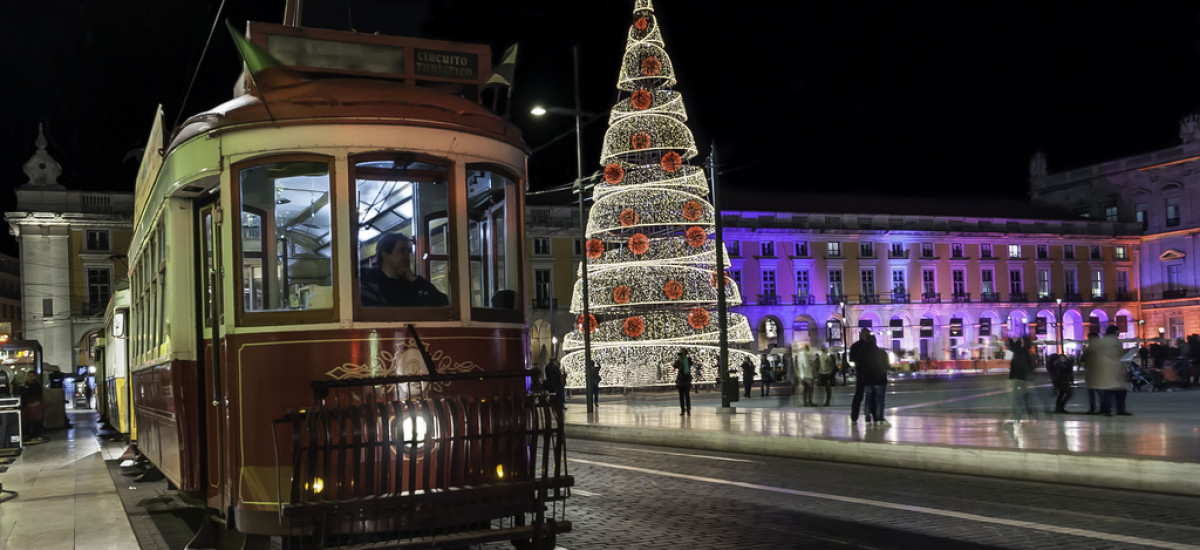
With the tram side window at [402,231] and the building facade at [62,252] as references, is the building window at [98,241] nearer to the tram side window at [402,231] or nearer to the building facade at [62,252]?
the building facade at [62,252]

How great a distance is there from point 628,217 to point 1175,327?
69.8 meters

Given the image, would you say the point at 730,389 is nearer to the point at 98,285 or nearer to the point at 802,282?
the point at 98,285

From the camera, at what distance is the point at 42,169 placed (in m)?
64.6

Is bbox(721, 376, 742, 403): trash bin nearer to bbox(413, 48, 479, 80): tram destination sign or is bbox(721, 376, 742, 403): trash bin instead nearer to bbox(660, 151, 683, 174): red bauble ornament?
bbox(660, 151, 683, 174): red bauble ornament

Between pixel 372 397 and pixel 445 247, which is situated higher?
pixel 445 247

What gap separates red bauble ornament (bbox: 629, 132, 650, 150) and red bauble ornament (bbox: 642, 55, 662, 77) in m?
1.79

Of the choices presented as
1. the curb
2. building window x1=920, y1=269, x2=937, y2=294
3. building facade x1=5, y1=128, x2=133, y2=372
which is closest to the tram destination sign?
the curb

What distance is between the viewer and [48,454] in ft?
67.7

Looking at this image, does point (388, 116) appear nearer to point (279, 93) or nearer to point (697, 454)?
point (279, 93)

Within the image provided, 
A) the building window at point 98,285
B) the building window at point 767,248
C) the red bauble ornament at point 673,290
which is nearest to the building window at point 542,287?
the building window at point 767,248

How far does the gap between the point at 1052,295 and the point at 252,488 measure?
89507mm

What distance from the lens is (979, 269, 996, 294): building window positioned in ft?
279

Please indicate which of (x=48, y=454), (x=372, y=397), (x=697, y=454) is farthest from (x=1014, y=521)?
(x=48, y=454)

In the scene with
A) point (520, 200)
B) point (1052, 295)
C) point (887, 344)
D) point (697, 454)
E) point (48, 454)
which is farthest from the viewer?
point (1052, 295)
